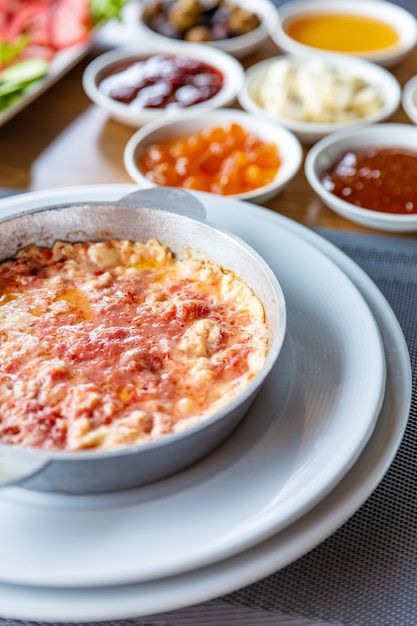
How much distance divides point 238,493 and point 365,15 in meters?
2.64

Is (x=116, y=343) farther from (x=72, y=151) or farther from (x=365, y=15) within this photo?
(x=365, y=15)

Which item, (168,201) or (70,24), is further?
(70,24)

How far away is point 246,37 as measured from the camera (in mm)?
2979

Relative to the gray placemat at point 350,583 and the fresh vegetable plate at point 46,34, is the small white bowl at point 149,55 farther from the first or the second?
the gray placemat at point 350,583

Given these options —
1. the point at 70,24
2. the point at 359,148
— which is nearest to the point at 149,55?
the point at 70,24

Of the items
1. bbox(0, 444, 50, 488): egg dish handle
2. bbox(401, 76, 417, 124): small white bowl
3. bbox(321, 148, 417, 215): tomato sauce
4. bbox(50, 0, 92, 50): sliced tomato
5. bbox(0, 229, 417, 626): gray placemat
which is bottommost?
bbox(401, 76, 417, 124): small white bowl

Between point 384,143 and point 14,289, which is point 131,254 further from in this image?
point 384,143

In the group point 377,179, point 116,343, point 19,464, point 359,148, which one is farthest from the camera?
point 359,148

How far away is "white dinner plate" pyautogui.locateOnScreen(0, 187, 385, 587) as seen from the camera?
110 cm

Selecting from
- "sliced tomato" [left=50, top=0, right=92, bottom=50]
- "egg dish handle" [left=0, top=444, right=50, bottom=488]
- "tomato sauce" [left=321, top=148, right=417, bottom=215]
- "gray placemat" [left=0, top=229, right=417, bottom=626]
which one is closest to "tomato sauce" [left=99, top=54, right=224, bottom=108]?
"sliced tomato" [left=50, top=0, right=92, bottom=50]

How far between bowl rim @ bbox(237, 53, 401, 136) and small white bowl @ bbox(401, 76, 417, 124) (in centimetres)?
2

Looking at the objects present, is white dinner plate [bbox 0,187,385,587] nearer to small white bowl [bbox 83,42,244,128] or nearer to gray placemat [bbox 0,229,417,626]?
gray placemat [bbox 0,229,417,626]

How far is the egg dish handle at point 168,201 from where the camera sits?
1.69m

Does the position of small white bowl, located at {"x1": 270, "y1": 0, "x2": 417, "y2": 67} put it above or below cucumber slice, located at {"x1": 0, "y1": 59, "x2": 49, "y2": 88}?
below
